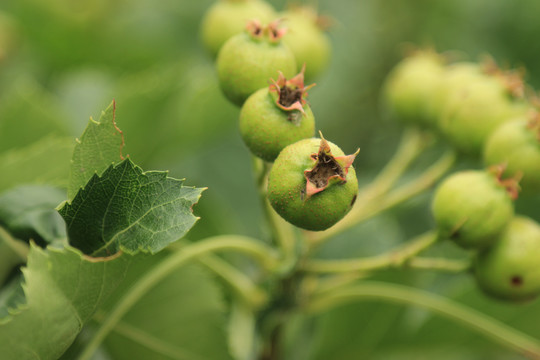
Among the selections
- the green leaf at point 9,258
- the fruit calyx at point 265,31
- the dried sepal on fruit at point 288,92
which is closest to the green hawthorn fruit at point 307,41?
the fruit calyx at point 265,31

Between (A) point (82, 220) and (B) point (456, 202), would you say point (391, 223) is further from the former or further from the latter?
(A) point (82, 220)

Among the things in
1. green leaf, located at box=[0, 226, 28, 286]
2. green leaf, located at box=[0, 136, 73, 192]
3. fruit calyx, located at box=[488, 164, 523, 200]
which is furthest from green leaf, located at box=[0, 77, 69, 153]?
fruit calyx, located at box=[488, 164, 523, 200]

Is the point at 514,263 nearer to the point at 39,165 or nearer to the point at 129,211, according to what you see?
the point at 129,211

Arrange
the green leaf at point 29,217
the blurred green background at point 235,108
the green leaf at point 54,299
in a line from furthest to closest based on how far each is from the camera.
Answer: the blurred green background at point 235,108, the green leaf at point 29,217, the green leaf at point 54,299

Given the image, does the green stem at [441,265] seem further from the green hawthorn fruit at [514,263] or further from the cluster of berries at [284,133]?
the cluster of berries at [284,133]

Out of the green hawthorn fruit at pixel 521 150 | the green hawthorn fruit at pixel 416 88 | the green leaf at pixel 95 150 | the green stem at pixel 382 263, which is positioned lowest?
the green leaf at pixel 95 150

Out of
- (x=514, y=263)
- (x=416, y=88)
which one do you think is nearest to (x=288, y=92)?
(x=514, y=263)
